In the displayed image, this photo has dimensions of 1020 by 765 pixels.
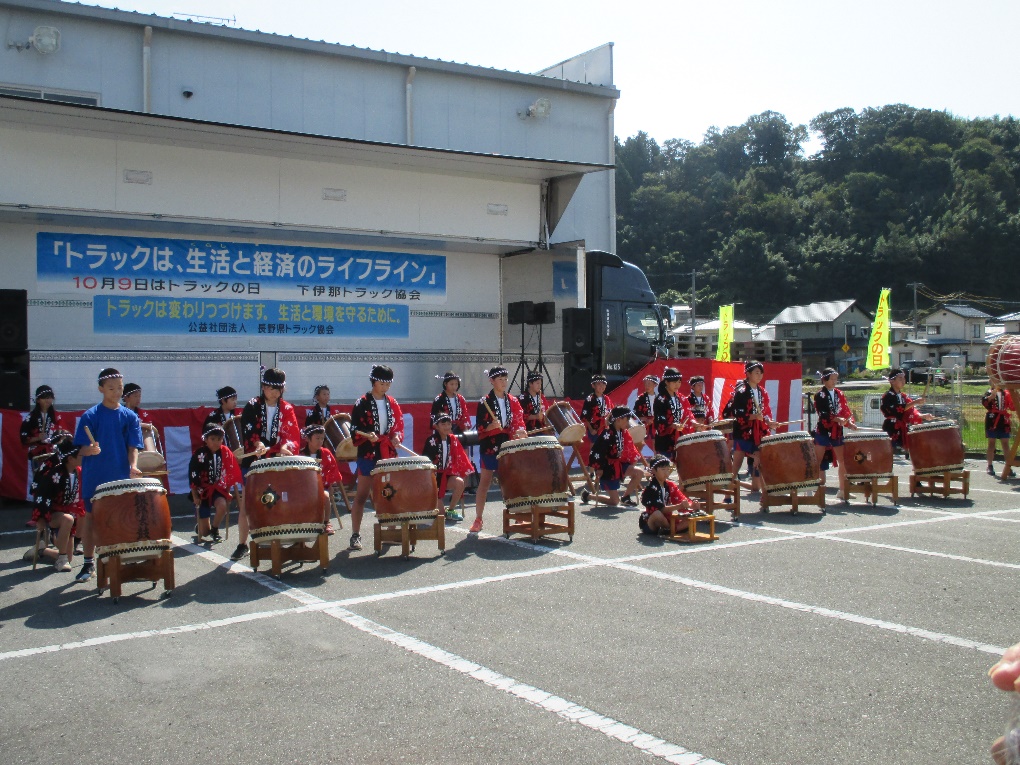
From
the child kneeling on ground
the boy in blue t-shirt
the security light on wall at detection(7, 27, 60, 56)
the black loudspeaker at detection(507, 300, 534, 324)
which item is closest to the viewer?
the boy in blue t-shirt

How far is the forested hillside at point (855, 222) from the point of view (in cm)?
7131

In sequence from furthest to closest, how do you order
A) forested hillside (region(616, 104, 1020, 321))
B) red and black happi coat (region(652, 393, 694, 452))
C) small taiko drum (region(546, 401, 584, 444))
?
forested hillside (region(616, 104, 1020, 321)), red and black happi coat (region(652, 393, 694, 452)), small taiko drum (region(546, 401, 584, 444))

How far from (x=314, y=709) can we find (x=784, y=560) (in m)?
4.24

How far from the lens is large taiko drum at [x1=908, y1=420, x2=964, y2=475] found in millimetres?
10367

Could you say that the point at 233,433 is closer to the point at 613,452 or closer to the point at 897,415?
the point at 613,452

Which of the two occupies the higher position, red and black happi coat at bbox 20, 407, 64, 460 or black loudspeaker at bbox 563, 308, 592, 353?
black loudspeaker at bbox 563, 308, 592, 353

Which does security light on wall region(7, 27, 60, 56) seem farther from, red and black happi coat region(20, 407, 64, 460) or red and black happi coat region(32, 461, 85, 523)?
red and black happi coat region(32, 461, 85, 523)

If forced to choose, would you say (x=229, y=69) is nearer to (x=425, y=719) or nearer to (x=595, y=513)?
(x=595, y=513)

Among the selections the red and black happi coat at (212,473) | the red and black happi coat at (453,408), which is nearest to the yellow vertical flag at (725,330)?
the red and black happi coat at (453,408)

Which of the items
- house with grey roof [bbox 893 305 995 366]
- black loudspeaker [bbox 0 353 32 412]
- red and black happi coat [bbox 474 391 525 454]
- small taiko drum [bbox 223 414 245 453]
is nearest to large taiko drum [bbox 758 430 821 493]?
red and black happi coat [bbox 474 391 525 454]

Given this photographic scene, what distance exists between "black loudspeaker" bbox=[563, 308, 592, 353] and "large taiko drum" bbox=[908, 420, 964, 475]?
15.9 ft

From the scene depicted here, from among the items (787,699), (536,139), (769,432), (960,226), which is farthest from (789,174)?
(787,699)

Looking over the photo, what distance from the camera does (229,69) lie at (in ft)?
47.7

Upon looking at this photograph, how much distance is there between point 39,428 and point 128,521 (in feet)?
10.9
